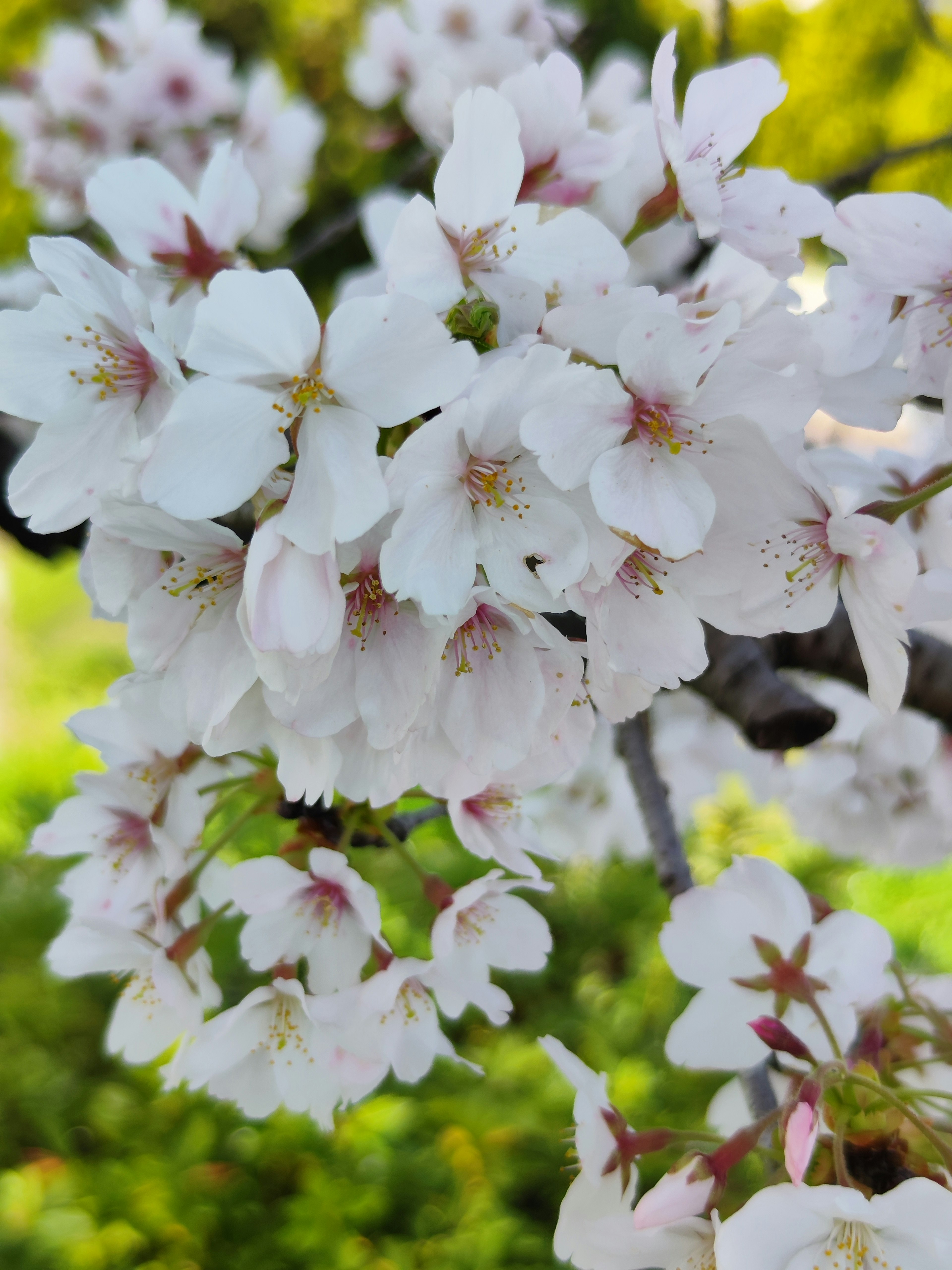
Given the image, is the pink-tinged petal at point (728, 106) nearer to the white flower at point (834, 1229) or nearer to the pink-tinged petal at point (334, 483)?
the pink-tinged petal at point (334, 483)

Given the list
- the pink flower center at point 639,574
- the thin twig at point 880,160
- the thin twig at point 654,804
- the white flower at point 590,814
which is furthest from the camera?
the white flower at point 590,814

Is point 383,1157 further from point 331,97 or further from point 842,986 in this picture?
point 331,97

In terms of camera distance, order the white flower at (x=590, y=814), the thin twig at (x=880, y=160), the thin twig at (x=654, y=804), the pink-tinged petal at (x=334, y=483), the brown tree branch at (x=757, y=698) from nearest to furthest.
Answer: the pink-tinged petal at (x=334, y=483) < the brown tree branch at (x=757, y=698) < the thin twig at (x=654, y=804) < the thin twig at (x=880, y=160) < the white flower at (x=590, y=814)

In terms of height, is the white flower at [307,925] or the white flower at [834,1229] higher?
the white flower at [307,925]

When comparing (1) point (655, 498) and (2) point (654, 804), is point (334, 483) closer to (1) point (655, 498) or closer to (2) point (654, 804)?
(1) point (655, 498)

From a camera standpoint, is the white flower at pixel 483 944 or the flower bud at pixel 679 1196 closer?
the flower bud at pixel 679 1196

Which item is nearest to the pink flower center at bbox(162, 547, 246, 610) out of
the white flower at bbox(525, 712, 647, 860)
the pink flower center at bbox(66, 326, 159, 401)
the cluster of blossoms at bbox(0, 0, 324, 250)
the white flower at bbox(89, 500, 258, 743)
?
the white flower at bbox(89, 500, 258, 743)

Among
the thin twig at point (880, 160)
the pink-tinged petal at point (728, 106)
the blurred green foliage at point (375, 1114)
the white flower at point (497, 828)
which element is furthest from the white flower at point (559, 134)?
the thin twig at point (880, 160)
